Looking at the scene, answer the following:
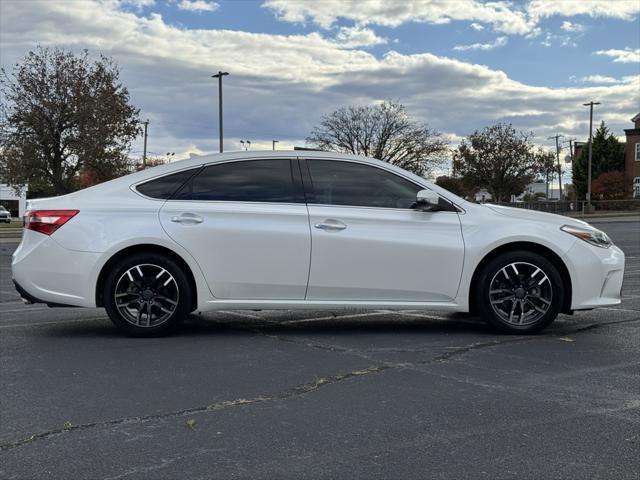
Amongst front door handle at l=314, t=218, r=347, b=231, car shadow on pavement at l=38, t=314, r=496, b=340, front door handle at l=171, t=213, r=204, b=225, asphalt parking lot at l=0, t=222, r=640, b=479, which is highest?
front door handle at l=171, t=213, r=204, b=225

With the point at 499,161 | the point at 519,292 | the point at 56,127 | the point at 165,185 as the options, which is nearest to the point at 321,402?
the point at 519,292

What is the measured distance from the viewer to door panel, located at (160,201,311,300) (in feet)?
19.4

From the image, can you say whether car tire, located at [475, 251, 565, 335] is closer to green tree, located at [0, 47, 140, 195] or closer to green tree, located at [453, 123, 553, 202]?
green tree, located at [0, 47, 140, 195]

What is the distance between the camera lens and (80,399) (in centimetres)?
417

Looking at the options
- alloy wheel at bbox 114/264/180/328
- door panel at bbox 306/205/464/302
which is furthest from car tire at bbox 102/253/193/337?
door panel at bbox 306/205/464/302

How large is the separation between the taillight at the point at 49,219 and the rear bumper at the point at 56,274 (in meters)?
0.07

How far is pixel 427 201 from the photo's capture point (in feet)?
19.6

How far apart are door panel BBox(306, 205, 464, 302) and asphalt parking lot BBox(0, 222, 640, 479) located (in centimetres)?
41

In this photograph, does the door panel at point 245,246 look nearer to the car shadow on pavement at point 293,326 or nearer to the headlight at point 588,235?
the car shadow on pavement at point 293,326

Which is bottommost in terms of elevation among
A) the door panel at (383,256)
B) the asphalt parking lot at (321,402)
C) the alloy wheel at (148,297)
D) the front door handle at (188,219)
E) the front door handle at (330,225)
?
the asphalt parking lot at (321,402)

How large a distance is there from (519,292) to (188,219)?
9.79 ft

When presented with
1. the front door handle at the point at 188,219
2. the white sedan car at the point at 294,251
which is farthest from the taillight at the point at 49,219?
the front door handle at the point at 188,219

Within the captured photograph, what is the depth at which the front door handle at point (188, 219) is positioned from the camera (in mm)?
5930

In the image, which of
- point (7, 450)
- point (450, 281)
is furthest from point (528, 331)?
point (7, 450)
